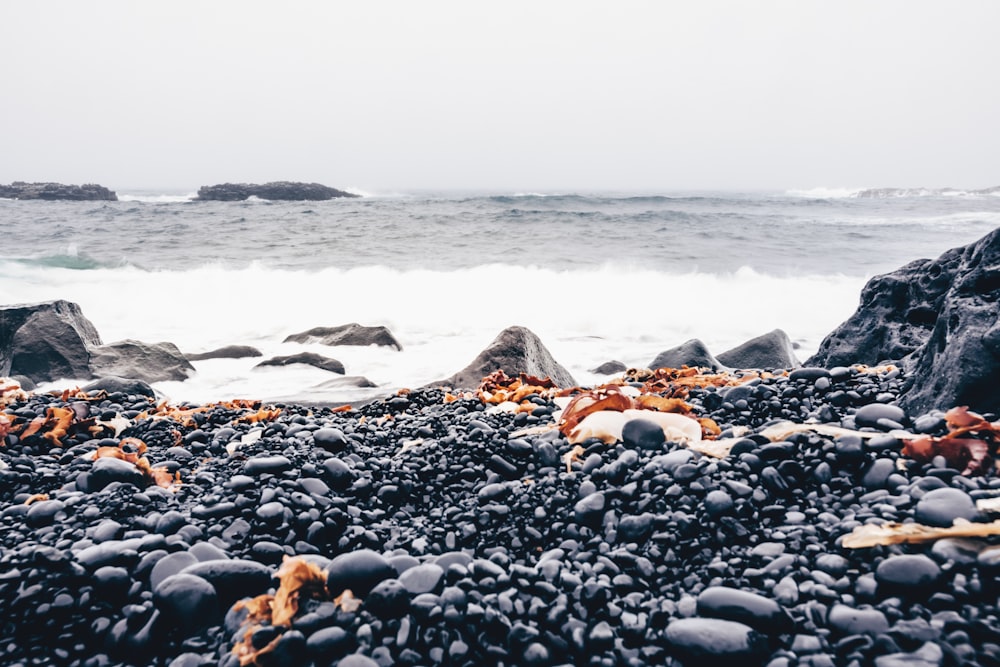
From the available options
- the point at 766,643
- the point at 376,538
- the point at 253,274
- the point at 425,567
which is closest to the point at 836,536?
the point at 766,643

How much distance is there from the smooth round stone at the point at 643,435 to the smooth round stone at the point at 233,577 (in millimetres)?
1532

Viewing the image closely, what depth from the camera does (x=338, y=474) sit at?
2.46 meters

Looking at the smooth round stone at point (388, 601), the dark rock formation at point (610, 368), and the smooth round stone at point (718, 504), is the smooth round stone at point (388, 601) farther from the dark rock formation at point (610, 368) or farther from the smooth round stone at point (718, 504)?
the dark rock formation at point (610, 368)

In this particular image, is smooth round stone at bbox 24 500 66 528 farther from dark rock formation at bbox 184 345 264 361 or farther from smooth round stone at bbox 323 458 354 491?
dark rock formation at bbox 184 345 264 361

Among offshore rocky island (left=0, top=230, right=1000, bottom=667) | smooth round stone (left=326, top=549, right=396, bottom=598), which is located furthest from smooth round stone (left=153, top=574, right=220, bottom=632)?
smooth round stone (left=326, top=549, right=396, bottom=598)

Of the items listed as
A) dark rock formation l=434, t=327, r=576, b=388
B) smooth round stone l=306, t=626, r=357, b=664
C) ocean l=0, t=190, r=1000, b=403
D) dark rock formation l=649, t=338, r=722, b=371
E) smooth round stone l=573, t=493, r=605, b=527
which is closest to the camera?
smooth round stone l=306, t=626, r=357, b=664

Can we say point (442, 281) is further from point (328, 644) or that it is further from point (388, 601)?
point (328, 644)

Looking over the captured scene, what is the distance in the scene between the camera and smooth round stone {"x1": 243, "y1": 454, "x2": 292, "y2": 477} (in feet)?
8.16

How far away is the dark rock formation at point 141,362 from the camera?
6.82 m

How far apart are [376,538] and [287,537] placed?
315 mm

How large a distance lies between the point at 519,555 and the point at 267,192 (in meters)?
57.5

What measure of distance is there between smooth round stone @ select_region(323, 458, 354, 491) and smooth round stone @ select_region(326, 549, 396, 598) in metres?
0.76

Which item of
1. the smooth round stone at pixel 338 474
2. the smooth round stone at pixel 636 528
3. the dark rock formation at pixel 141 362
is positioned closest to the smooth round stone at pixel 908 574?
the smooth round stone at pixel 636 528

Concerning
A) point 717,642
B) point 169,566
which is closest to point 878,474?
point 717,642
